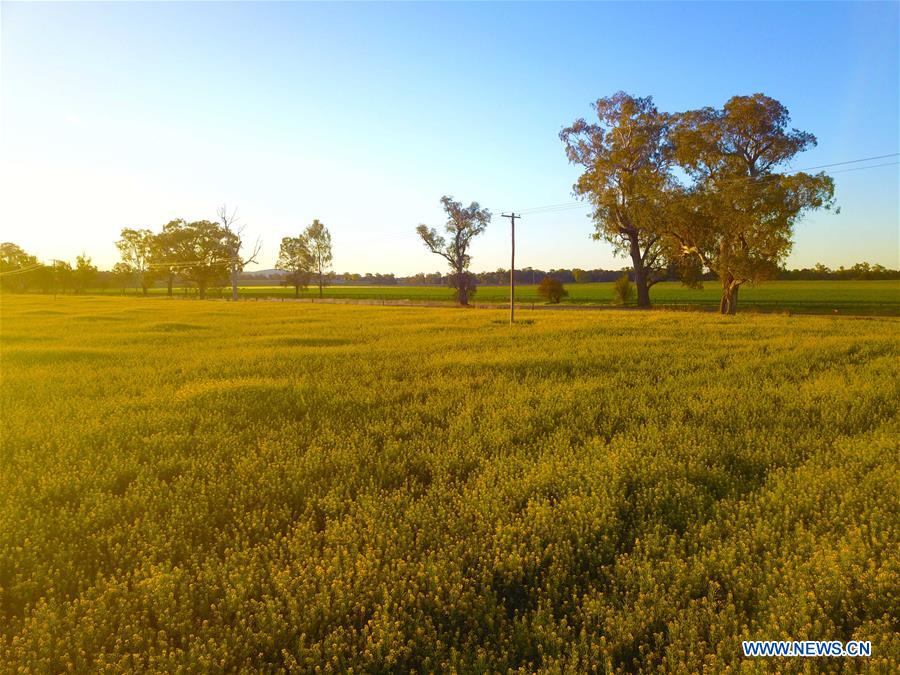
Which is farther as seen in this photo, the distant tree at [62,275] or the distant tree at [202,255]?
the distant tree at [62,275]

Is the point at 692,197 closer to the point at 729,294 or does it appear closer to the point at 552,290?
the point at 729,294

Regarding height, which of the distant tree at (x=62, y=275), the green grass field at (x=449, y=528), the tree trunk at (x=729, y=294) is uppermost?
the distant tree at (x=62, y=275)

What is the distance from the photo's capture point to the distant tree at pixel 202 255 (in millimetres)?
98500

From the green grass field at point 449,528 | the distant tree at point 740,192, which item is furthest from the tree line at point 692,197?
the green grass field at point 449,528

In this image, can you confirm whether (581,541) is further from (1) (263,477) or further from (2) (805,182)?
(2) (805,182)

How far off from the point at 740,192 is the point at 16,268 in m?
150

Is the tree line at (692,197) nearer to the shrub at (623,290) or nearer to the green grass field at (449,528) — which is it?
the shrub at (623,290)

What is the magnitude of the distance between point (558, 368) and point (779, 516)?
362 inches

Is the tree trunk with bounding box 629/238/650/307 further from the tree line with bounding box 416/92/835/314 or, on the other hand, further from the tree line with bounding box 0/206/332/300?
the tree line with bounding box 0/206/332/300

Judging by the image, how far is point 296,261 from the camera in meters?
97.3

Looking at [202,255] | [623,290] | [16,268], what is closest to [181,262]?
[202,255]

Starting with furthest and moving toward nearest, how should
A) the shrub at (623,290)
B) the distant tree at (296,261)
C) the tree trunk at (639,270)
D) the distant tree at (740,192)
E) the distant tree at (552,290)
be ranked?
the distant tree at (296,261) → the distant tree at (552,290) → the shrub at (623,290) → the tree trunk at (639,270) → the distant tree at (740,192)

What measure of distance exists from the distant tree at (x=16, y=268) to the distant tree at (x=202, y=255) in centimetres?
3938

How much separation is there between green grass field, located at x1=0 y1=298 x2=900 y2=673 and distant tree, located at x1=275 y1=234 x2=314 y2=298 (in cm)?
8933
